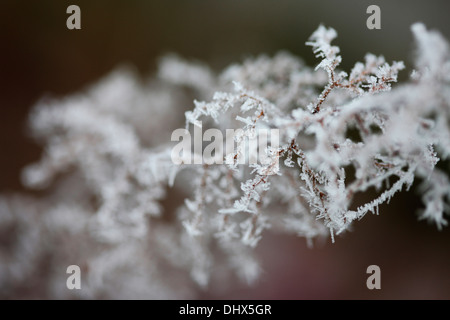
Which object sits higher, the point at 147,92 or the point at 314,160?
the point at 147,92

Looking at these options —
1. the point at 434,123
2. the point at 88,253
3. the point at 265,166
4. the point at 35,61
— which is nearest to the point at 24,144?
the point at 35,61

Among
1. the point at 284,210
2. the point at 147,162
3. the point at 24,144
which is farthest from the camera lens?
the point at 24,144

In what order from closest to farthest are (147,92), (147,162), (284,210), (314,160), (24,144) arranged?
(314,160)
(147,162)
(284,210)
(147,92)
(24,144)

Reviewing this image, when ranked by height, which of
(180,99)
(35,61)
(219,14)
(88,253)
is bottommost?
(88,253)

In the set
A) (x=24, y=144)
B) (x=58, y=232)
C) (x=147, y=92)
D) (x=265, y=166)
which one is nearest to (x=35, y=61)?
(x=24, y=144)

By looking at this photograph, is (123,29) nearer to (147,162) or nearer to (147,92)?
(147,92)

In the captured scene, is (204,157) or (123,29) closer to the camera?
(204,157)

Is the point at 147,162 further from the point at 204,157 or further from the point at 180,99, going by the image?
the point at 180,99
